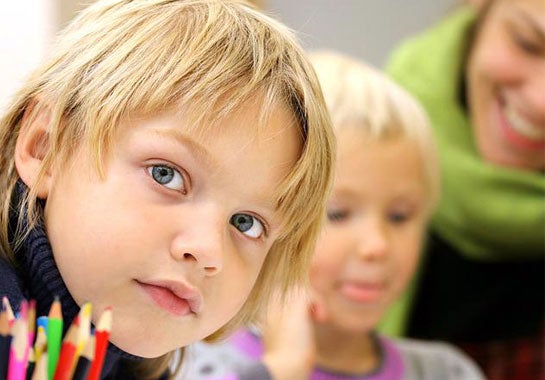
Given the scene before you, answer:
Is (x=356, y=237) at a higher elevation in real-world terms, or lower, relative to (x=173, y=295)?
higher

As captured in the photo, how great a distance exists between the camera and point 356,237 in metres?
0.88

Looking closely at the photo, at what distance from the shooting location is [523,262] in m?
1.21

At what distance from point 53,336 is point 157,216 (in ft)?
0.28

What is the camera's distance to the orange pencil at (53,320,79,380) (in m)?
0.43

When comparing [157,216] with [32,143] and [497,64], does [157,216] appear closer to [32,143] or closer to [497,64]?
[32,143]

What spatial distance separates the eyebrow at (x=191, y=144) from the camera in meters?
0.49

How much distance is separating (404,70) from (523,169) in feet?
0.69

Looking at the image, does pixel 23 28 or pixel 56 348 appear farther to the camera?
pixel 23 28

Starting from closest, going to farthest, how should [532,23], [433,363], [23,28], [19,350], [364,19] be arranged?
[19,350], [23,28], [433,363], [532,23], [364,19]

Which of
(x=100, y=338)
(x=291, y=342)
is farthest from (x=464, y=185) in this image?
(x=100, y=338)

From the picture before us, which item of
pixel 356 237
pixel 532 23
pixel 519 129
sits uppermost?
pixel 532 23

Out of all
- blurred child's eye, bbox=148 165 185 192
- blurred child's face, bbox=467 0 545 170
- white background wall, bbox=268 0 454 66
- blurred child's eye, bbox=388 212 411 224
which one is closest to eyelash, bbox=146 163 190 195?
blurred child's eye, bbox=148 165 185 192

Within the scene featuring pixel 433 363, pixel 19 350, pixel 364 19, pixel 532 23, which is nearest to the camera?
pixel 19 350

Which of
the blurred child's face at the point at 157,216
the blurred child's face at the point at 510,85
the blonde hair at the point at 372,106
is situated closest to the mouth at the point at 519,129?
the blurred child's face at the point at 510,85
